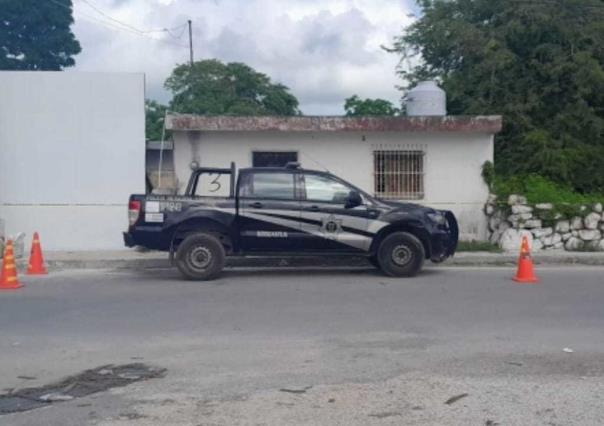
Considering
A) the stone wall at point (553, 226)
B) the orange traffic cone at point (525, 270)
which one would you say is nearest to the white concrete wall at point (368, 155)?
the stone wall at point (553, 226)

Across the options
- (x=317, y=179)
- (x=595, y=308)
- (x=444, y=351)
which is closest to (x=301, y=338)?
(x=444, y=351)

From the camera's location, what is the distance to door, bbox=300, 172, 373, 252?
13.6 metres

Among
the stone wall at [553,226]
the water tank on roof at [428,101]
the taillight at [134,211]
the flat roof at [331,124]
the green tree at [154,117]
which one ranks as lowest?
the stone wall at [553,226]

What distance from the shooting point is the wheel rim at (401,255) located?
13672 millimetres

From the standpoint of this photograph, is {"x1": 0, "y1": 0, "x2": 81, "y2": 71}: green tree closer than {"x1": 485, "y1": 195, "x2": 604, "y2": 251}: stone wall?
No

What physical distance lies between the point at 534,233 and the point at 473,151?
91.7 inches

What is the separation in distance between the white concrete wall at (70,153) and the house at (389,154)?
45.6 inches

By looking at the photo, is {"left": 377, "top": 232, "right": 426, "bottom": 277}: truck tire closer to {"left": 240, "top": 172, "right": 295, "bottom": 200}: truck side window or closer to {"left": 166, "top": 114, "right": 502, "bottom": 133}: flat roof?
{"left": 240, "top": 172, "right": 295, "bottom": 200}: truck side window

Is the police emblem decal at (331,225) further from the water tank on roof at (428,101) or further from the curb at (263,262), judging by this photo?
the water tank on roof at (428,101)

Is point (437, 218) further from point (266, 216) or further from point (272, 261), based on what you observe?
point (272, 261)

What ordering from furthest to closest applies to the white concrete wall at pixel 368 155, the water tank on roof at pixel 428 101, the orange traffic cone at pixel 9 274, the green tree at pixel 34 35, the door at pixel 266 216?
the green tree at pixel 34 35 < the water tank on roof at pixel 428 101 < the white concrete wall at pixel 368 155 < the door at pixel 266 216 < the orange traffic cone at pixel 9 274

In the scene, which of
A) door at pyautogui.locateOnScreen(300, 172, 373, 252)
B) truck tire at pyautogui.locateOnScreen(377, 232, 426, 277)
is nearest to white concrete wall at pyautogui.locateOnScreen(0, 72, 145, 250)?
door at pyautogui.locateOnScreen(300, 172, 373, 252)

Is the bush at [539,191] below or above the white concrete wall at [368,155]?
below

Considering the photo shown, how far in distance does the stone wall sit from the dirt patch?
11.0 meters
